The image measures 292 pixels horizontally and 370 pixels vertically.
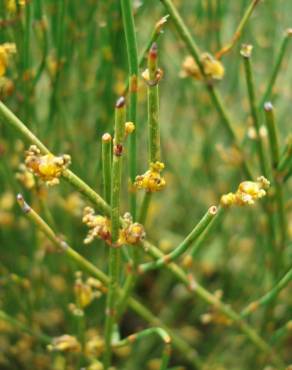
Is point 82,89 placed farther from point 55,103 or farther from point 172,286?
point 172,286

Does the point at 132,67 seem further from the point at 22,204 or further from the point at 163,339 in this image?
the point at 163,339

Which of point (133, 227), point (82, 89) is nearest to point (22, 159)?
point (82, 89)

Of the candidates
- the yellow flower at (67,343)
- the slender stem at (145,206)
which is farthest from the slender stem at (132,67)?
the yellow flower at (67,343)

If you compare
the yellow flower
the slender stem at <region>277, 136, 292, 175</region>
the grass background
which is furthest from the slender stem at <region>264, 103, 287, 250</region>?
the yellow flower

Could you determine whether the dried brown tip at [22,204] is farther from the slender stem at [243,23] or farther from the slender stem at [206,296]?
the slender stem at [243,23]

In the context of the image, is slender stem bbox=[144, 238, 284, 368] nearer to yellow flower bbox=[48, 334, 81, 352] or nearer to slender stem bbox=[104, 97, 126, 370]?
slender stem bbox=[104, 97, 126, 370]
